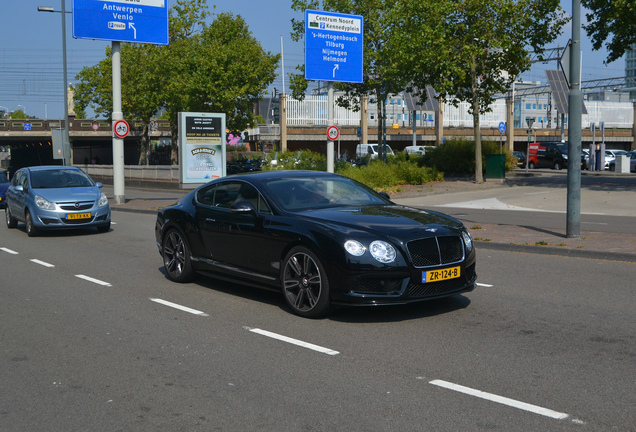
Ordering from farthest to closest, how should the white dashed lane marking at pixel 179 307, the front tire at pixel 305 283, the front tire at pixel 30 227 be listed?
the front tire at pixel 30 227
the white dashed lane marking at pixel 179 307
the front tire at pixel 305 283

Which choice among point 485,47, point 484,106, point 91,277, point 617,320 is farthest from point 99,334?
point 484,106

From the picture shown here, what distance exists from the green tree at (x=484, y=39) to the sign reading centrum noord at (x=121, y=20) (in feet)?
35.8

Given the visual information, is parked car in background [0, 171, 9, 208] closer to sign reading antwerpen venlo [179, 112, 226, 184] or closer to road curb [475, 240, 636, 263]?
sign reading antwerpen venlo [179, 112, 226, 184]

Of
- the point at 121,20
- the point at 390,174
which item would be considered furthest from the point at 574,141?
the point at 390,174

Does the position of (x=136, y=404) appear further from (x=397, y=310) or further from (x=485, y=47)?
(x=485, y=47)

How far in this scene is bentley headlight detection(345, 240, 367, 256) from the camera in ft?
21.8

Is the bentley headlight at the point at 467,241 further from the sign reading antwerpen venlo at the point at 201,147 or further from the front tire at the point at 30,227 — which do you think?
the sign reading antwerpen venlo at the point at 201,147

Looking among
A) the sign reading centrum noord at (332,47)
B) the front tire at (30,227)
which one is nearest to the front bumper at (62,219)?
the front tire at (30,227)

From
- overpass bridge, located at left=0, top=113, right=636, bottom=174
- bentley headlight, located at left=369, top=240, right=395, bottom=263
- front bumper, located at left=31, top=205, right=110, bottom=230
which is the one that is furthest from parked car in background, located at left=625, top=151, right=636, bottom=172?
bentley headlight, located at left=369, top=240, right=395, bottom=263

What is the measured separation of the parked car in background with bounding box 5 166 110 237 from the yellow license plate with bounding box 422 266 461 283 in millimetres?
10720

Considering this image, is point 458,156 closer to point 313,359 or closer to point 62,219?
point 62,219

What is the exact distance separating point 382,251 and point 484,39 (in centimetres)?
2470

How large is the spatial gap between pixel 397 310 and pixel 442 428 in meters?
3.34

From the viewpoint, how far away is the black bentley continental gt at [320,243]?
21.9ft
